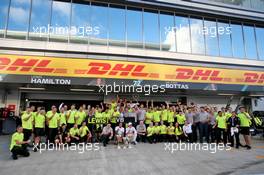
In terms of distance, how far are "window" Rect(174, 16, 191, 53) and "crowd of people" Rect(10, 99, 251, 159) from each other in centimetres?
647

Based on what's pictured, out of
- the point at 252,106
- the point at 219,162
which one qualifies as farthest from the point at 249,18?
the point at 219,162

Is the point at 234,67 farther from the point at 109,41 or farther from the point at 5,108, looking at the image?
the point at 5,108

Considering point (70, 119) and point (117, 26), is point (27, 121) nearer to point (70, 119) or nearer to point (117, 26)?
point (70, 119)

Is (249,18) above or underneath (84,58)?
above

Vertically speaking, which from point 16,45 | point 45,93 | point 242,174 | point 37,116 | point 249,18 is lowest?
point 242,174

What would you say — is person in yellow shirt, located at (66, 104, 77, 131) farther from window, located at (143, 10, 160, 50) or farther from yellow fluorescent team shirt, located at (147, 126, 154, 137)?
window, located at (143, 10, 160, 50)

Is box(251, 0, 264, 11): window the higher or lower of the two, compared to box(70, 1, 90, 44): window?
higher

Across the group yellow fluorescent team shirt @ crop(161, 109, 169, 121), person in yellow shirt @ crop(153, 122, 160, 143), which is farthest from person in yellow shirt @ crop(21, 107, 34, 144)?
yellow fluorescent team shirt @ crop(161, 109, 169, 121)

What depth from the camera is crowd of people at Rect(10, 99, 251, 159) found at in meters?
9.58

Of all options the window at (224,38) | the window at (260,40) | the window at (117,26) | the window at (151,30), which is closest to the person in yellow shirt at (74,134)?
the window at (117,26)

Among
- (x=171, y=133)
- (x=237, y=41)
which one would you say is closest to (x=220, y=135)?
(x=171, y=133)

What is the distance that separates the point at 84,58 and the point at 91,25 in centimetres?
330

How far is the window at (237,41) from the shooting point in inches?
715

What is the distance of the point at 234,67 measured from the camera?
17234mm
